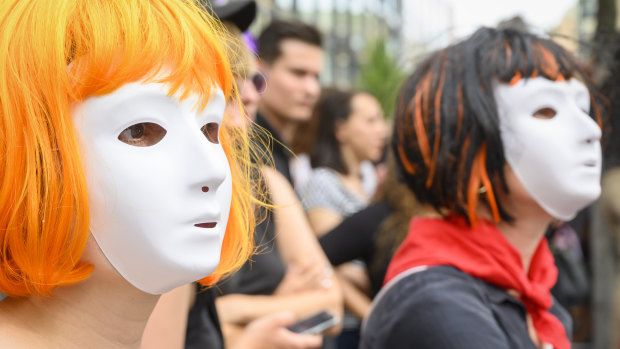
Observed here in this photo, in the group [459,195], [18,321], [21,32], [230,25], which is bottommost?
[459,195]

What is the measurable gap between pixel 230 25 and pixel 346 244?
1.04 m

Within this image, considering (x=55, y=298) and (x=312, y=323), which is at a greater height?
(x=55, y=298)

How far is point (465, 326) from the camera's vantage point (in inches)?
58.5

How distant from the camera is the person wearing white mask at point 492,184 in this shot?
62.6 inches

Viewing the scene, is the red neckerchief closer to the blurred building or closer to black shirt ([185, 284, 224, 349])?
black shirt ([185, 284, 224, 349])

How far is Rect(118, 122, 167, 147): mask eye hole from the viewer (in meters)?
1.02

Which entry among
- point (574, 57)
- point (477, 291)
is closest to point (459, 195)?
point (477, 291)

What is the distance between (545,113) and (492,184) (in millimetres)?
210

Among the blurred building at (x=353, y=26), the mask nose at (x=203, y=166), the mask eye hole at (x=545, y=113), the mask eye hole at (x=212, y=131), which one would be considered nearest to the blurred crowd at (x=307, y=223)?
the mask eye hole at (x=212, y=131)

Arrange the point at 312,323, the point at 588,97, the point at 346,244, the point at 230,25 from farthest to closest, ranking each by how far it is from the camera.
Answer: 1. the point at 346,244
2. the point at 230,25
3. the point at 312,323
4. the point at 588,97

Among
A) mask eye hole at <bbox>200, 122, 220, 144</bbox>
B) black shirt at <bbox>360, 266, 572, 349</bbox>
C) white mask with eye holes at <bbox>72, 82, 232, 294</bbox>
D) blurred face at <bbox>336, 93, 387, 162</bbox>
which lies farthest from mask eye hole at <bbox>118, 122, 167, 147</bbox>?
blurred face at <bbox>336, 93, 387, 162</bbox>

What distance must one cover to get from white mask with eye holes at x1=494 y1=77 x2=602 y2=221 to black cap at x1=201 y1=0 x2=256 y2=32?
2.71 feet

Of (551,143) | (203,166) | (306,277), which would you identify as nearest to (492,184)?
(551,143)

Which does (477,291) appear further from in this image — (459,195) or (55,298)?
(55,298)
